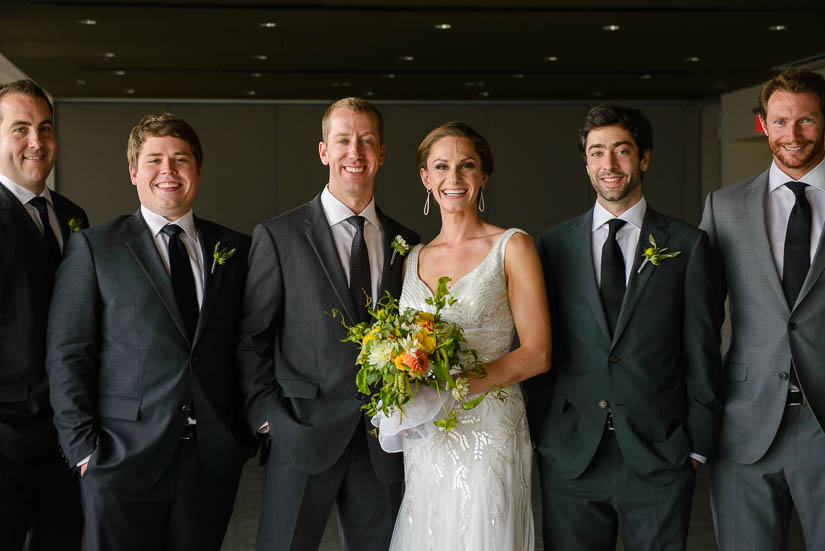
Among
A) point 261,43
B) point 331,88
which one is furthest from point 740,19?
point 331,88

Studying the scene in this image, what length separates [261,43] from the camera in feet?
32.6

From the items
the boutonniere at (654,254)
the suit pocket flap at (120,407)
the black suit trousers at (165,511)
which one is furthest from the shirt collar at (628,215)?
the suit pocket flap at (120,407)

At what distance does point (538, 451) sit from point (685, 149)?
42.0 feet

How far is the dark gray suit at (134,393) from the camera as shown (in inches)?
121

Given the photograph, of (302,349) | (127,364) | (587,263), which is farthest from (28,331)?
(587,263)

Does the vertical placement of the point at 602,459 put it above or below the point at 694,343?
below

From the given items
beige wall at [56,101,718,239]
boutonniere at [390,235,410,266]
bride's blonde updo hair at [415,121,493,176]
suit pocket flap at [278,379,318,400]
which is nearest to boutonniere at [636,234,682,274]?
bride's blonde updo hair at [415,121,493,176]

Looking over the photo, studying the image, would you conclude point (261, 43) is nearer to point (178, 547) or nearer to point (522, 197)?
point (522, 197)

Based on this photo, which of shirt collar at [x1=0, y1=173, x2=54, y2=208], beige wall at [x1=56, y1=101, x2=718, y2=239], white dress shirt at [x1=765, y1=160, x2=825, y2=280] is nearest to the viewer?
white dress shirt at [x1=765, y1=160, x2=825, y2=280]

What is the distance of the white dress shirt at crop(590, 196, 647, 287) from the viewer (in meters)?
3.25

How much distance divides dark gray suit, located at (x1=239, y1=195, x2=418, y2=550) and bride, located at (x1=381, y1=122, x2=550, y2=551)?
16 cm

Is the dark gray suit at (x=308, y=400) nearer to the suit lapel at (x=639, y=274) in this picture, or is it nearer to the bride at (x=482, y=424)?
the bride at (x=482, y=424)

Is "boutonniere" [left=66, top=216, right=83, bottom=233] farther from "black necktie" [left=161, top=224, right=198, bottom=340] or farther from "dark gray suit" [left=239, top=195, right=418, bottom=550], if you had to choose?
"dark gray suit" [left=239, top=195, right=418, bottom=550]

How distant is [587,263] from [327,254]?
99cm
